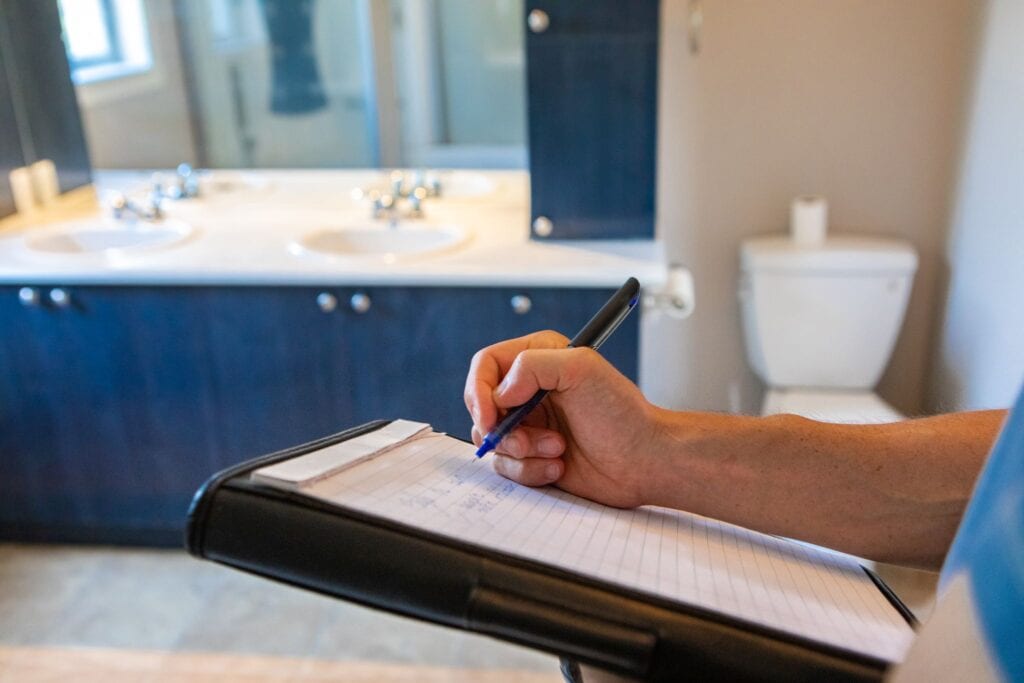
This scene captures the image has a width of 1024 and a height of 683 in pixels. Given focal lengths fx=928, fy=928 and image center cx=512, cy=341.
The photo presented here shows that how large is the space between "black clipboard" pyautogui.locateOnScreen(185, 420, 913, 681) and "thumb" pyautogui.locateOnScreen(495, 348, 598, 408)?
0.25 metres

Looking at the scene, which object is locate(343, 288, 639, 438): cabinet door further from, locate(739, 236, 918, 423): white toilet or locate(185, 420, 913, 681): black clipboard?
locate(185, 420, 913, 681): black clipboard

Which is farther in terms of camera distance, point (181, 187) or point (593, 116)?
point (181, 187)

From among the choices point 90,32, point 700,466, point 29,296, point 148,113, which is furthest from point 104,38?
point 700,466

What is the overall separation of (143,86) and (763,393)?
1942 mm

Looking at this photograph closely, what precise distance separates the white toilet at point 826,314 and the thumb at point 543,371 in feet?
5.22

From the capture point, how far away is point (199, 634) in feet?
6.82

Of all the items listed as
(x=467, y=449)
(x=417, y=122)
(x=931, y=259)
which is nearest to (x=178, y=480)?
(x=417, y=122)

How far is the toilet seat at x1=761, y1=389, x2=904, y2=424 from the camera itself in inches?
86.1

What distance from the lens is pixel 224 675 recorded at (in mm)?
1942

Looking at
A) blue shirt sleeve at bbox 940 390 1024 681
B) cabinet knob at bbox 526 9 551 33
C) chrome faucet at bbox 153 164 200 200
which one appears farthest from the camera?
chrome faucet at bbox 153 164 200 200

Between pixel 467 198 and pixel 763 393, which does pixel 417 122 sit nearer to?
pixel 467 198

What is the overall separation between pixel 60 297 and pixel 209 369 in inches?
14.4

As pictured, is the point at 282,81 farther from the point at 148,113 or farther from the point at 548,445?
the point at 548,445

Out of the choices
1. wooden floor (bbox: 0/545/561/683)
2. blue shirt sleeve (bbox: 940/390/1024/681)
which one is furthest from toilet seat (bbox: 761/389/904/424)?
blue shirt sleeve (bbox: 940/390/1024/681)
